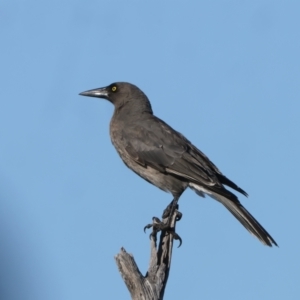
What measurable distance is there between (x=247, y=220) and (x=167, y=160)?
148 cm

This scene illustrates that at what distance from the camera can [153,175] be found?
10219 millimetres

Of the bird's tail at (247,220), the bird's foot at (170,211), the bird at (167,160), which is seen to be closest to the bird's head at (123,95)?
the bird at (167,160)

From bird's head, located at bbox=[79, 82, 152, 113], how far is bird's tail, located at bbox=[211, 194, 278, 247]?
225cm

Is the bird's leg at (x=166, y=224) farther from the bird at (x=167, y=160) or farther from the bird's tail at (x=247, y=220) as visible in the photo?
the bird's tail at (x=247, y=220)

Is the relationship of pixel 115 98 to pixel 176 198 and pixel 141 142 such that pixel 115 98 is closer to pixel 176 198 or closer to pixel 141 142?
pixel 141 142

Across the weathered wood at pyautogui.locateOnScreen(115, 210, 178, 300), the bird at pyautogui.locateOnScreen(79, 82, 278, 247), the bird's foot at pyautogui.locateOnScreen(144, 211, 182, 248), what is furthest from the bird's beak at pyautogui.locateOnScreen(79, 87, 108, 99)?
the weathered wood at pyautogui.locateOnScreen(115, 210, 178, 300)

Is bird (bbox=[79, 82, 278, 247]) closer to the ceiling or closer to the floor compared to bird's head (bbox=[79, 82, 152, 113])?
closer to the floor

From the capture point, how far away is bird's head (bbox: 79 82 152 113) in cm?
A: 1132

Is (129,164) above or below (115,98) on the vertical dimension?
below

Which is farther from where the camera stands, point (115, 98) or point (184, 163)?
point (115, 98)

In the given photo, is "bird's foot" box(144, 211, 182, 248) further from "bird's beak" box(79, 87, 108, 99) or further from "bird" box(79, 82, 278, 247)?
"bird's beak" box(79, 87, 108, 99)

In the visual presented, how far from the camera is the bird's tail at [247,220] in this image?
29.6 feet

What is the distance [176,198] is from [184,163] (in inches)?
17.9

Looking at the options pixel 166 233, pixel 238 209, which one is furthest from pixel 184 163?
pixel 166 233
